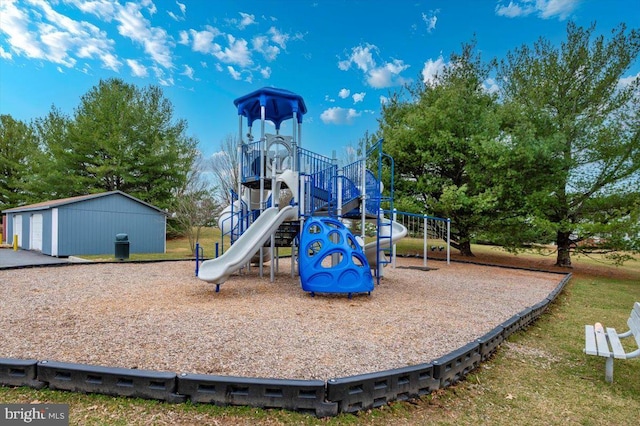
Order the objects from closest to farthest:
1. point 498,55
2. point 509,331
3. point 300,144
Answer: point 509,331 < point 300,144 < point 498,55

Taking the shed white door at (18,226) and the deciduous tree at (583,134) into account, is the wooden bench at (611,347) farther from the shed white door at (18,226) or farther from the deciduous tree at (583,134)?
the shed white door at (18,226)

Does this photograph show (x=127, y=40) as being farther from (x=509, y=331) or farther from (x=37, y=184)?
(x=509, y=331)

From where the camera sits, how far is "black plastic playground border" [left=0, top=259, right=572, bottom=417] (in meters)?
2.61

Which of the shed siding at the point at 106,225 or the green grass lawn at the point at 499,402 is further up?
the shed siding at the point at 106,225

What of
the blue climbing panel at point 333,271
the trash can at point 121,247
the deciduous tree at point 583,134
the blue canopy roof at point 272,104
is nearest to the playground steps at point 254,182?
the blue canopy roof at point 272,104

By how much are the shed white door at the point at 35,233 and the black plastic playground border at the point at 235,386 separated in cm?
1681

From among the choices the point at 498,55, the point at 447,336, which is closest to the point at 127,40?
the point at 498,55

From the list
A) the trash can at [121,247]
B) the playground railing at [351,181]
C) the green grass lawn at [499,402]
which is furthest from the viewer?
the trash can at [121,247]

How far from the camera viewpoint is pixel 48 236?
49.2 ft

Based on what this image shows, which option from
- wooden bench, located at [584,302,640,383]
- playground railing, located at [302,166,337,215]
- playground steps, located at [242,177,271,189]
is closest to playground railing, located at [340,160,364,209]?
playground railing, located at [302,166,337,215]

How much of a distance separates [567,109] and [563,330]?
1217 centimetres

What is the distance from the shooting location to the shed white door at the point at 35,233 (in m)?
15.9

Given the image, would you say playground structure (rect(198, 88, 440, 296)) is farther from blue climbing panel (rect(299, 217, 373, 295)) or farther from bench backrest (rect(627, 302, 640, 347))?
bench backrest (rect(627, 302, 640, 347))

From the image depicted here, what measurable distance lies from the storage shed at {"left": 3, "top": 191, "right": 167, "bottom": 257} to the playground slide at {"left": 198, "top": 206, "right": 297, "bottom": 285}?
11.4 metres
